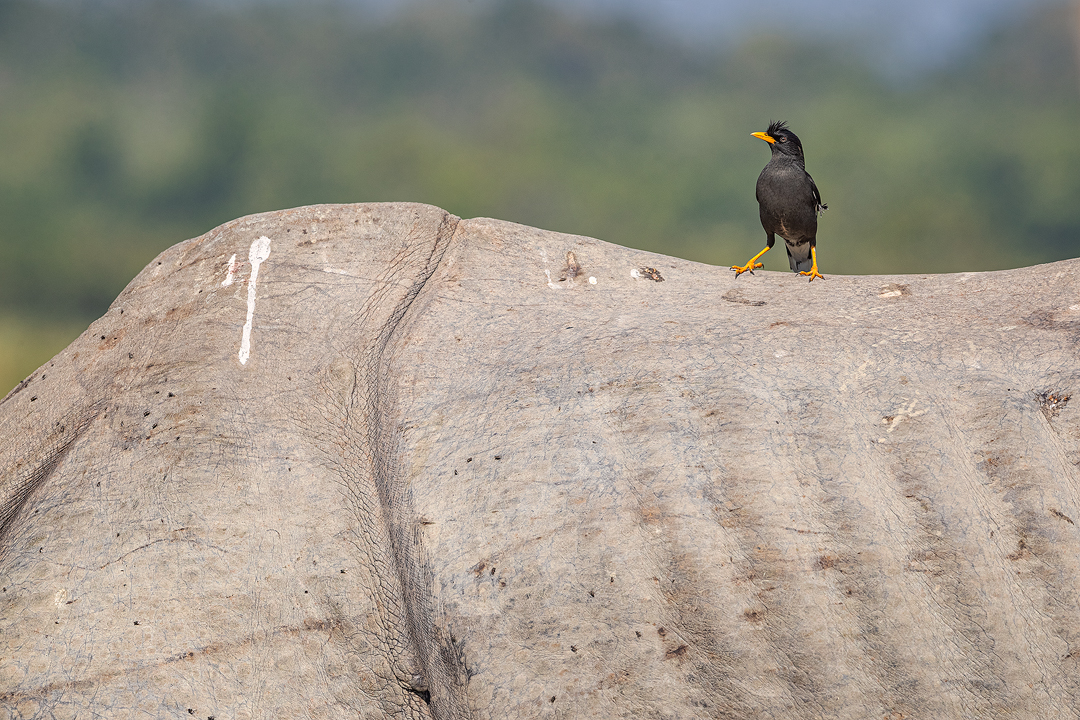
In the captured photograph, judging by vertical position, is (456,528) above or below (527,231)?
below

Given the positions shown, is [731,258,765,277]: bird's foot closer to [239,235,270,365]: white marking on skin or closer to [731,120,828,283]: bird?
[731,120,828,283]: bird

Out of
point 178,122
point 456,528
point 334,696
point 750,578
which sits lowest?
point 334,696

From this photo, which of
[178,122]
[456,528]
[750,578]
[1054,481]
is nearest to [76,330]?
[178,122]

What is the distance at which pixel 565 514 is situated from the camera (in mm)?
2457

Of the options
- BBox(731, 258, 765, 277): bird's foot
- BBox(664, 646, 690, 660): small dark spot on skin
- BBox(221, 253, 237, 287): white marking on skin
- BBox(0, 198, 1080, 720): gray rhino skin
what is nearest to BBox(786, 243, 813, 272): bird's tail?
BBox(731, 258, 765, 277): bird's foot

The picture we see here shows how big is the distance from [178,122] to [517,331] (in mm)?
9119

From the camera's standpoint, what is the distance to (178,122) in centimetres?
1039

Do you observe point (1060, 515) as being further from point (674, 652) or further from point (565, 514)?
point (565, 514)

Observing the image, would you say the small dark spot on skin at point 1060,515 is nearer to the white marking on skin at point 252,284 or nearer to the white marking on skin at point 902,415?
the white marking on skin at point 902,415

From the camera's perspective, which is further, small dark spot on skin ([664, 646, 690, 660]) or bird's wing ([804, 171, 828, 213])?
bird's wing ([804, 171, 828, 213])

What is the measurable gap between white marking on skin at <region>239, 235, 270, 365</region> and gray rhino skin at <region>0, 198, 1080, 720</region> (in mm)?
46

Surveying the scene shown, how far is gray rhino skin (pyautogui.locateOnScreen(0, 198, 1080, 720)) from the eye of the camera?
233 cm

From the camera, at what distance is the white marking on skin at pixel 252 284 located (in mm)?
2941

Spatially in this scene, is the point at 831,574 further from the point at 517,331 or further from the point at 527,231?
the point at 527,231
